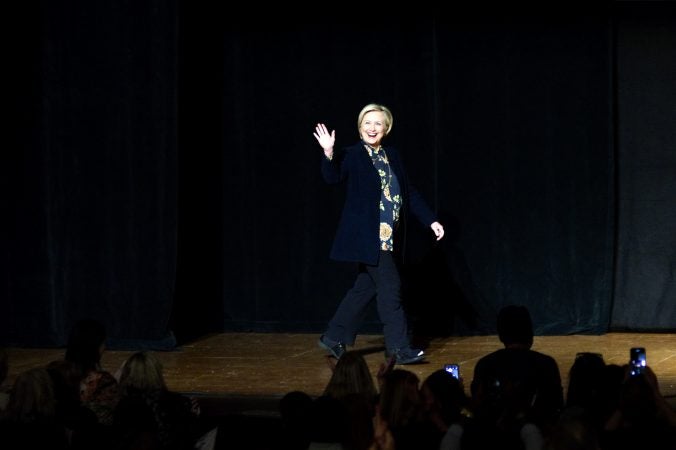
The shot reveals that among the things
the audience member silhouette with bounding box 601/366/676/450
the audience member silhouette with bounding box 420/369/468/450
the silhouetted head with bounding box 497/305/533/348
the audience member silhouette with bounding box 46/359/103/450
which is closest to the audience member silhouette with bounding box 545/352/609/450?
the audience member silhouette with bounding box 601/366/676/450

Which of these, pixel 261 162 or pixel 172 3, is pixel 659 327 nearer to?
pixel 261 162

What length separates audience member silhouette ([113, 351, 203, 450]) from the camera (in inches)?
150

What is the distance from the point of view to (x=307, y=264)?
809 cm

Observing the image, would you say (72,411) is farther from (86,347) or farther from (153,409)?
(86,347)

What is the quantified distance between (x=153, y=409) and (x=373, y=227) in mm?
2783

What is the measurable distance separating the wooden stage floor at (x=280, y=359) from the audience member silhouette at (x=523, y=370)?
1.44 metres

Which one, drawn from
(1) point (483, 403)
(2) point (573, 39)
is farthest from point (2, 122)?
(1) point (483, 403)

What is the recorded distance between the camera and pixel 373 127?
6559mm

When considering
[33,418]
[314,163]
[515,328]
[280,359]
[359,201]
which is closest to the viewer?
[33,418]

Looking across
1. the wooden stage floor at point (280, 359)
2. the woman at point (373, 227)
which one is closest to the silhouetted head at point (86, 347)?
the wooden stage floor at point (280, 359)

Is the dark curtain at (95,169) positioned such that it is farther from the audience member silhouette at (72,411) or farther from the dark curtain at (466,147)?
the audience member silhouette at (72,411)

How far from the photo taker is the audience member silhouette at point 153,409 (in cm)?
382

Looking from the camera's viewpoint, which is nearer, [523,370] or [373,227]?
[523,370]

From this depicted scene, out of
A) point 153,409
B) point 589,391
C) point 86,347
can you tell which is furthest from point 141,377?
point 589,391
